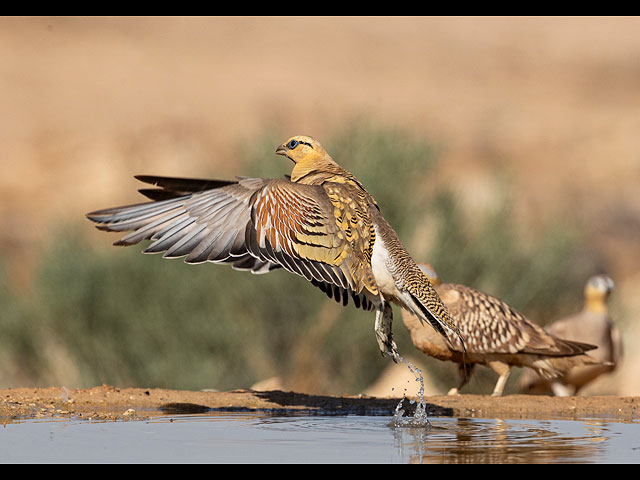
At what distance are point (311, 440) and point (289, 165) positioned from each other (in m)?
9.47

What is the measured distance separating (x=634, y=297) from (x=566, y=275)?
2974mm

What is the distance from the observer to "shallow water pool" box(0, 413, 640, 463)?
549 centimetres

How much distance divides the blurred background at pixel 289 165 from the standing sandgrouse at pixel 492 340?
2.88 metres

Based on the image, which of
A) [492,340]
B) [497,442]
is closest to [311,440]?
[497,442]

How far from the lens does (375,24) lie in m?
57.8

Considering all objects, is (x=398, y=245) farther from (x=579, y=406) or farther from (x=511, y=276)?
(x=511, y=276)

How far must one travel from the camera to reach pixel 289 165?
50.7 ft

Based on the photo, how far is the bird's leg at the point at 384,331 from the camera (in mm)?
7246

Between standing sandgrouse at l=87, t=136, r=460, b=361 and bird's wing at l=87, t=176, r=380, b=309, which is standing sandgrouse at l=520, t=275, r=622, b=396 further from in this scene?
bird's wing at l=87, t=176, r=380, b=309

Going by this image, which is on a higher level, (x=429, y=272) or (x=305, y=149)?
(x=305, y=149)

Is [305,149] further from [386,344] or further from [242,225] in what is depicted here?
[386,344]

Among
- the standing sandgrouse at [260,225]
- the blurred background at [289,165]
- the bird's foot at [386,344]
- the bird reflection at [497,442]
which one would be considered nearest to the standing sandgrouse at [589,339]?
the blurred background at [289,165]

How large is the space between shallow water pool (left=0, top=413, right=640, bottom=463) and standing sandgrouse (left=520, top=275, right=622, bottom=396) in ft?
11.6

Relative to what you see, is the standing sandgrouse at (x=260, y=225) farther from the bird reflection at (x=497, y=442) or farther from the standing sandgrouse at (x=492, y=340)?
the standing sandgrouse at (x=492, y=340)
